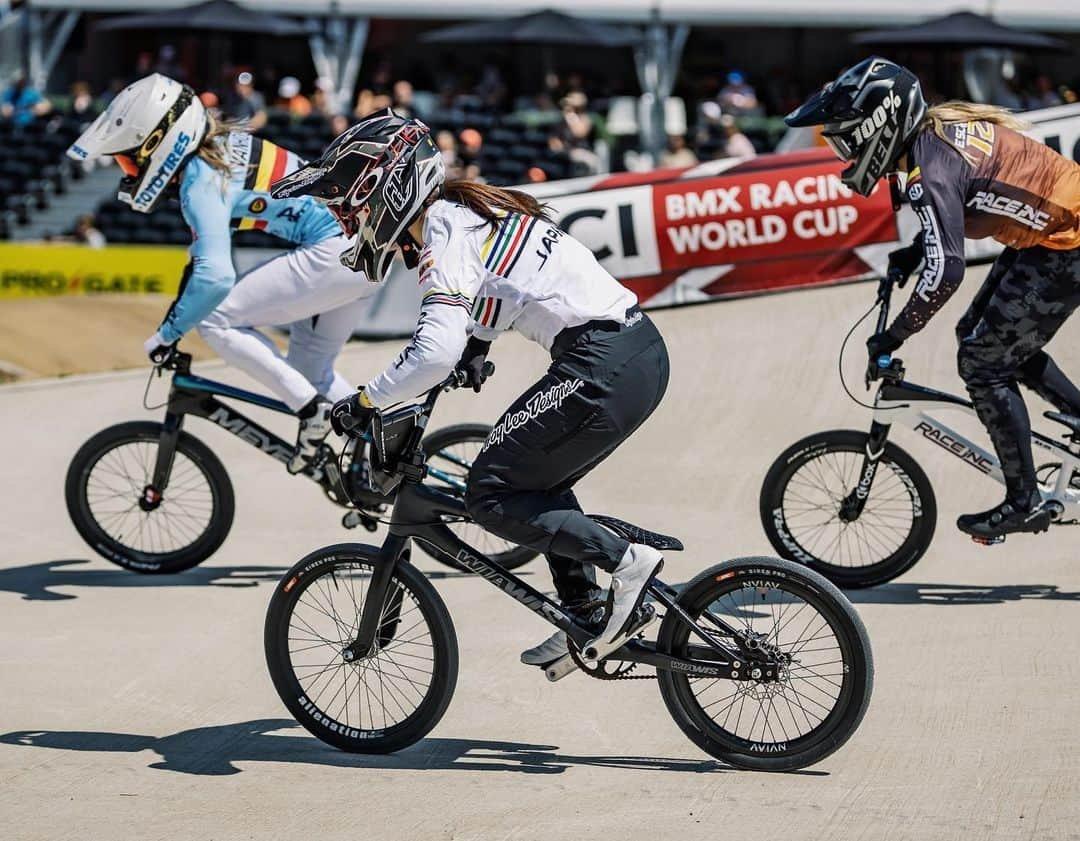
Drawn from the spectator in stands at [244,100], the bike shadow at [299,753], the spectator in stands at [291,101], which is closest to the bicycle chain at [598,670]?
the bike shadow at [299,753]

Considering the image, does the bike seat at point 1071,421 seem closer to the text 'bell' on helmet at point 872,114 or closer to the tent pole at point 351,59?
the text 'bell' on helmet at point 872,114

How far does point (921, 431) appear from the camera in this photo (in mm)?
7027

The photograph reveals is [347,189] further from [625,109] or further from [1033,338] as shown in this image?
[625,109]

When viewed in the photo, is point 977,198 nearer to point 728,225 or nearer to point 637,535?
point 637,535

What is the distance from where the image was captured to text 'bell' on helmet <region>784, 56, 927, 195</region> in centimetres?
654

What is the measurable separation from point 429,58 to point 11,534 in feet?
63.1

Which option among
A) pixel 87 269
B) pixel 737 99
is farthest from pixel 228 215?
pixel 737 99

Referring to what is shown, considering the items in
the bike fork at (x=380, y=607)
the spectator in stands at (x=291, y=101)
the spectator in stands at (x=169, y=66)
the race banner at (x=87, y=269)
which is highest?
the spectator in stands at (x=169, y=66)

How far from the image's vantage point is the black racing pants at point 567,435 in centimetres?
482

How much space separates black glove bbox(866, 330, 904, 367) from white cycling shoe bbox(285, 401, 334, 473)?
240cm

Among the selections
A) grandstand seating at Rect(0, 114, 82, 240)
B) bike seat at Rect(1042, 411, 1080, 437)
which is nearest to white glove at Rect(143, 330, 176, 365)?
bike seat at Rect(1042, 411, 1080, 437)

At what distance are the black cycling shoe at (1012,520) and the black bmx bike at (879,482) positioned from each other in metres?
0.05

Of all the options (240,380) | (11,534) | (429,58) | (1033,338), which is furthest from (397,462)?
(429,58)

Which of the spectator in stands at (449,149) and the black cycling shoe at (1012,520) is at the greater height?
the spectator in stands at (449,149)
